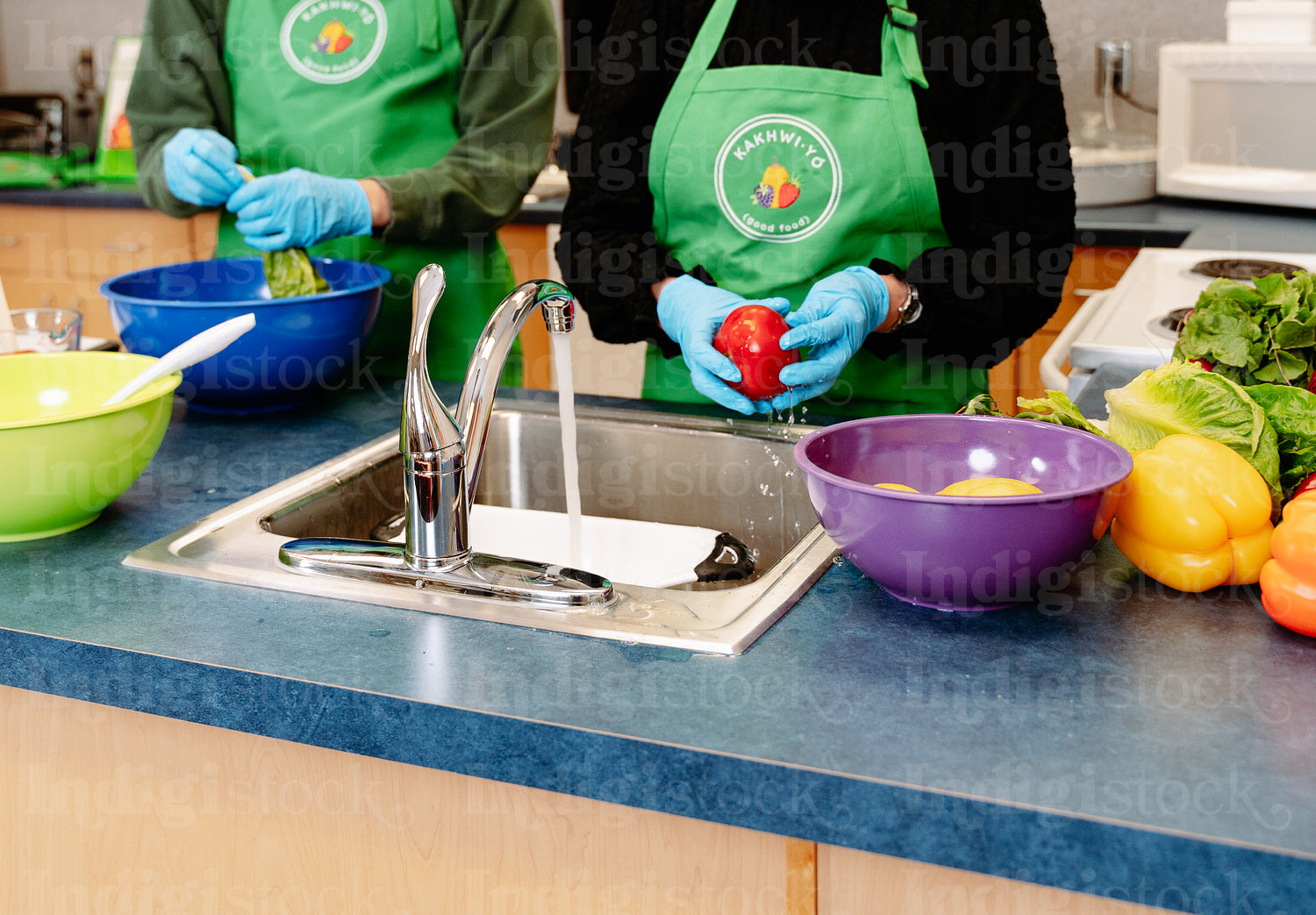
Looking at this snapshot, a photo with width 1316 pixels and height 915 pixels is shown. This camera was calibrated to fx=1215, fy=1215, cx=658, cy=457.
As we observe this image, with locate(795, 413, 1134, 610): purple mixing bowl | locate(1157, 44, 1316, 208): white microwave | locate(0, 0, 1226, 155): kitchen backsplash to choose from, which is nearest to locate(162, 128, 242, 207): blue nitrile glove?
locate(795, 413, 1134, 610): purple mixing bowl

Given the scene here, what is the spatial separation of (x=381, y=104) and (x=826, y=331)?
3.08ft

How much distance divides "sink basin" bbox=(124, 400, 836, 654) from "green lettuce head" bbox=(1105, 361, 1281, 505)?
9.9 inches

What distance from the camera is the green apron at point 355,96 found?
1.81 metres

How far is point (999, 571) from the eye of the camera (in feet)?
2.67

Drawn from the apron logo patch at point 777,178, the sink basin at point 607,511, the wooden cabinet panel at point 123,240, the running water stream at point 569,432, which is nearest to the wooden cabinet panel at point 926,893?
the sink basin at point 607,511

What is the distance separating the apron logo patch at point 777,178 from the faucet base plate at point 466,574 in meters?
0.72

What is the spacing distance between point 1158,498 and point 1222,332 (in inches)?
12.4

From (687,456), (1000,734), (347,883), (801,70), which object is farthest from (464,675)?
(801,70)

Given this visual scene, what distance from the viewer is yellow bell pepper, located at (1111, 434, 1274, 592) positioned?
83cm

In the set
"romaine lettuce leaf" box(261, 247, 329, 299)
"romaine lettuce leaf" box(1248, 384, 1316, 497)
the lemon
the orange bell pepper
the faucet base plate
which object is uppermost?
"romaine lettuce leaf" box(261, 247, 329, 299)

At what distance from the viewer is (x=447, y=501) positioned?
931 mm

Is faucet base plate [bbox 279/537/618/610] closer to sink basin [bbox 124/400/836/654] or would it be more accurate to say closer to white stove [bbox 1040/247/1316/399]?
sink basin [bbox 124/400/836/654]

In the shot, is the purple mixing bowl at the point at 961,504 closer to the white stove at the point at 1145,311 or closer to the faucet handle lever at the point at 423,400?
the faucet handle lever at the point at 423,400

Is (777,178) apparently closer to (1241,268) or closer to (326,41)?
(326,41)
